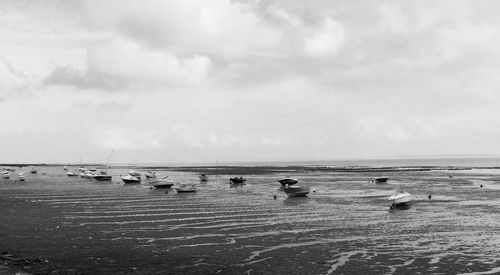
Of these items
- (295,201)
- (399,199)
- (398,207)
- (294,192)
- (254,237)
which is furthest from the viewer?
(294,192)

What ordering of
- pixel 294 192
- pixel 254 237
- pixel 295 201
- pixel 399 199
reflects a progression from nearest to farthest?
pixel 254 237 < pixel 399 199 < pixel 295 201 < pixel 294 192

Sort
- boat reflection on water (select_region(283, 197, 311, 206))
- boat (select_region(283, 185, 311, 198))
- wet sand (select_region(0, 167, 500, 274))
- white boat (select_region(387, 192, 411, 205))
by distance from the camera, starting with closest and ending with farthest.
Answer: wet sand (select_region(0, 167, 500, 274)), white boat (select_region(387, 192, 411, 205)), boat reflection on water (select_region(283, 197, 311, 206)), boat (select_region(283, 185, 311, 198))

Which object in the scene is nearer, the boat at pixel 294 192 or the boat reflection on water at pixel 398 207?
the boat reflection on water at pixel 398 207

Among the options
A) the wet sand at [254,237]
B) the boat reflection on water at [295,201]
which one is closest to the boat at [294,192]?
the boat reflection on water at [295,201]

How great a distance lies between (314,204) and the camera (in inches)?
1837

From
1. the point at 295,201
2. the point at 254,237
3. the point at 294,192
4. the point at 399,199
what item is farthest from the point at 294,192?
the point at 254,237

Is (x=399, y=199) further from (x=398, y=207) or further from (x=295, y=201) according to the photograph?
(x=295, y=201)

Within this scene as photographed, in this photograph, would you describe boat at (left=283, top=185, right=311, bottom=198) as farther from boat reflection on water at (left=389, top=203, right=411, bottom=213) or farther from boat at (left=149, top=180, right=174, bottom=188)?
boat at (left=149, top=180, right=174, bottom=188)

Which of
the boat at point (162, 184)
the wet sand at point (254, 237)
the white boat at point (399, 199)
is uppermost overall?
the boat at point (162, 184)

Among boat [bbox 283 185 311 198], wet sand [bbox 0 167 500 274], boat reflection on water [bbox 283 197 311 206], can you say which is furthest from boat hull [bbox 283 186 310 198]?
wet sand [bbox 0 167 500 274]

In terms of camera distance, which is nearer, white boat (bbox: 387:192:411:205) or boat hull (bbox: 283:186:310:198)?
white boat (bbox: 387:192:411:205)

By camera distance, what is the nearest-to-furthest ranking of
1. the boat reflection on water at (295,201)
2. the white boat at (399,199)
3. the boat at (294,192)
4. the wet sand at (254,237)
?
the wet sand at (254,237)
the white boat at (399,199)
the boat reflection on water at (295,201)
the boat at (294,192)

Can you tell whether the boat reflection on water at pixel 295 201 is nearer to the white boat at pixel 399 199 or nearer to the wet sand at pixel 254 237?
the wet sand at pixel 254 237

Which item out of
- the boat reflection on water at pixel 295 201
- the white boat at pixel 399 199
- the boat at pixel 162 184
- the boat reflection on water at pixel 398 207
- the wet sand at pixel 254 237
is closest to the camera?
the wet sand at pixel 254 237
